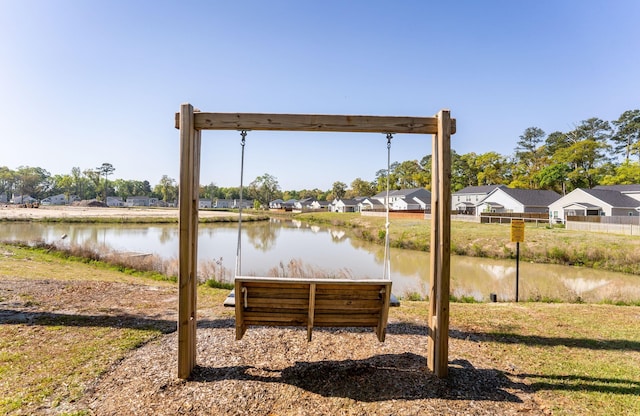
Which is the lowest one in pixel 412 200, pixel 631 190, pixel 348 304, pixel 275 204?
pixel 348 304

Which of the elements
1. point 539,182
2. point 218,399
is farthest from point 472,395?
point 539,182

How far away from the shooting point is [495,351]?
14.4 ft

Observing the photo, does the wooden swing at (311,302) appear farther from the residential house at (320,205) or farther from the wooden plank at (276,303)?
the residential house at (320,205)

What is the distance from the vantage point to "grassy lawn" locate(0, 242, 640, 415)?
3.20 meters

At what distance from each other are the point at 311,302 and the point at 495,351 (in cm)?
265

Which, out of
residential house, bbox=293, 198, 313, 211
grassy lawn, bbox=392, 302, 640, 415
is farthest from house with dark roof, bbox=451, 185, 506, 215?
grassy lawn, bbox=392, 302, 640, 415

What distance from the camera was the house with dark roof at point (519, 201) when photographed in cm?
4350

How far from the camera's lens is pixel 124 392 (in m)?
3.22

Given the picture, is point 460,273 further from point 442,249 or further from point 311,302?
point 311,302

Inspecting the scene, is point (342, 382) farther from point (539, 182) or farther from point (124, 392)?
point (539, 182)

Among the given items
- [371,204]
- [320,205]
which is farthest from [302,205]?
[371,204]

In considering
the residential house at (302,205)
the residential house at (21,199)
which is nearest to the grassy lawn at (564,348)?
the residential house at (302,205)

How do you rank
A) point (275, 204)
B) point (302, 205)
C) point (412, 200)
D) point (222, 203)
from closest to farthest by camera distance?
1. point (412, 200)
2. point (302, 205)
3. point (275, 204)
4. point (222, 203)

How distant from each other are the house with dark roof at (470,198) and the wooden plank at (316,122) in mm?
51532
